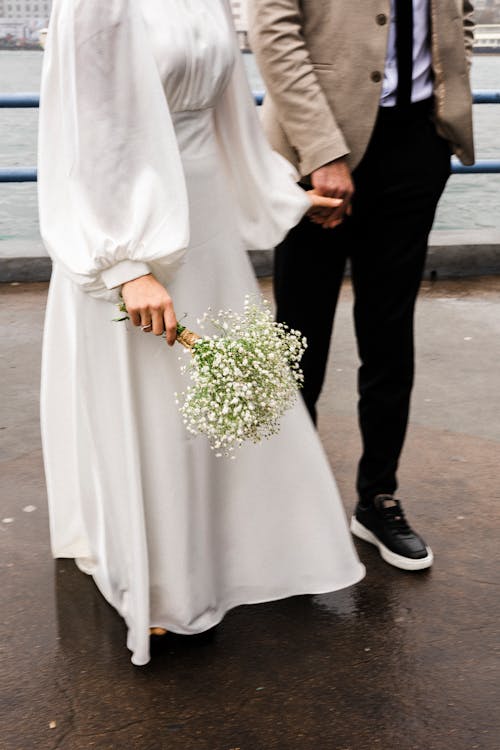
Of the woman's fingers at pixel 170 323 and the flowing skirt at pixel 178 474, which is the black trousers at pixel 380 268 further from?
the woman's fingers at pixel 170 323

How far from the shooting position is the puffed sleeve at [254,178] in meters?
2.58

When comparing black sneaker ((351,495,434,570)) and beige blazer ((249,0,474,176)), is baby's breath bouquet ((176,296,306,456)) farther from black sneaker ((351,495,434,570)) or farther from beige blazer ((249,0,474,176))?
black sneaker ((351,495,434,570))

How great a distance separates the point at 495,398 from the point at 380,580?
1713 millimetres

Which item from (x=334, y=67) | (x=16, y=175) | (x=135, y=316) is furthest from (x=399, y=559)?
(x=16, y=175)

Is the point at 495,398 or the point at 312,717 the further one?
the point at 495,398

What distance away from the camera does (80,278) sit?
90.0 inches

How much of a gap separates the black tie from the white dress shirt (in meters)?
0.01

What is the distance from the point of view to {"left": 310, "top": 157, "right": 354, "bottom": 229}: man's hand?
110 inches

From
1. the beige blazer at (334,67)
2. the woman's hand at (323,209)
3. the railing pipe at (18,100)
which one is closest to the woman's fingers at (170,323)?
the woman's hand at (323,209)

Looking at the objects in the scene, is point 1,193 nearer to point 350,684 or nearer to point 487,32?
point 487,32

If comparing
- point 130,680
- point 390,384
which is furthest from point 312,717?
point 390,384

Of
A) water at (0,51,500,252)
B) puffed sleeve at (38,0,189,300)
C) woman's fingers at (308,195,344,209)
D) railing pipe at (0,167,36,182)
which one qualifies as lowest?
water at (0,51,500,252)

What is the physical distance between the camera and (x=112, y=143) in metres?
2.20

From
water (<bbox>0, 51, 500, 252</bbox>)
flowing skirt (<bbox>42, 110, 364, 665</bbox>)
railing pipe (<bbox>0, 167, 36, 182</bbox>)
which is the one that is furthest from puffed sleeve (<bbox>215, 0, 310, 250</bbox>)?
water (<bbox>0, 51, 500, 252</bbox>)
